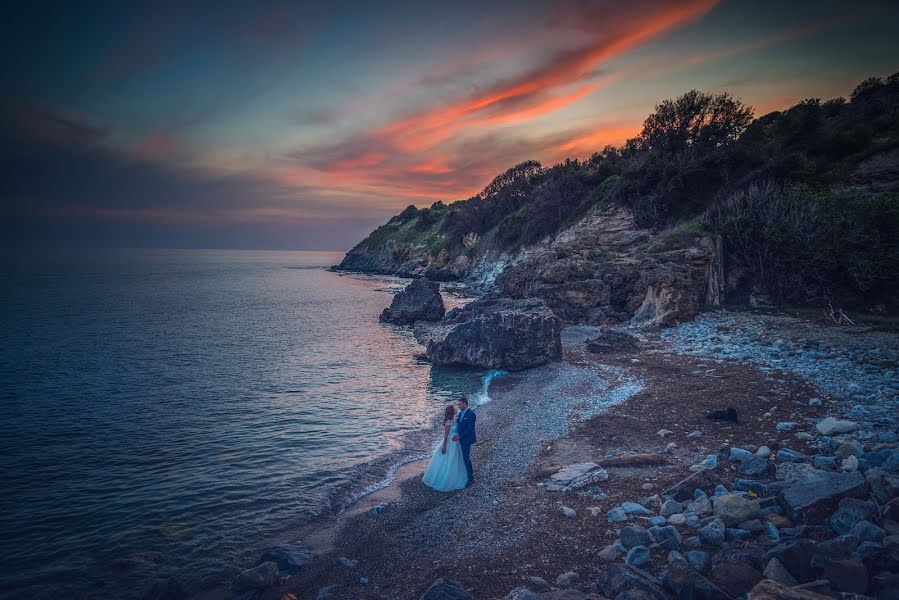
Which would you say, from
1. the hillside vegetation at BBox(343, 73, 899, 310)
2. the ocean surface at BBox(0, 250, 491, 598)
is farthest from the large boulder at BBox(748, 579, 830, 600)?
the hillside vegetation at BBox(343, 73, 899, 310)

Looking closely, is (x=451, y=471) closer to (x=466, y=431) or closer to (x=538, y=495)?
(x=466, y=431)

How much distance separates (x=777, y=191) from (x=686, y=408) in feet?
91.6

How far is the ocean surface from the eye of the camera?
419 inches

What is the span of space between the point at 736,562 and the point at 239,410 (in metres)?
21.0

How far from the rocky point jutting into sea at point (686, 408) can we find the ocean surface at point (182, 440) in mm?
2558

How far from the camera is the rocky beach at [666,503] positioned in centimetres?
603

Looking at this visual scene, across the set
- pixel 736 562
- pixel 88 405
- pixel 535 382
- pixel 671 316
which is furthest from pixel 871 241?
pixel 88 405

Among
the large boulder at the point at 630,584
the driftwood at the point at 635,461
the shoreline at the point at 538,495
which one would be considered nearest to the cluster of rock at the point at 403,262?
the shoreline at the point at 538,495

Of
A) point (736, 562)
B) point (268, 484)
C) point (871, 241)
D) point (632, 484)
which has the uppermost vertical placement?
point (871, 241)

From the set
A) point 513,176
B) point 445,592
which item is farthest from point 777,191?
point 513,176

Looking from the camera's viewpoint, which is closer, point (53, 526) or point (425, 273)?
point (53, 526)

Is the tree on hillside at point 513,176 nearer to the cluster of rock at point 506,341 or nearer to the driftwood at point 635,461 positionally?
the cluster of rock at point 506,341

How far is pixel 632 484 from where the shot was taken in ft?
33.9

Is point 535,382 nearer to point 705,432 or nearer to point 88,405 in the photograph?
point 705,432
